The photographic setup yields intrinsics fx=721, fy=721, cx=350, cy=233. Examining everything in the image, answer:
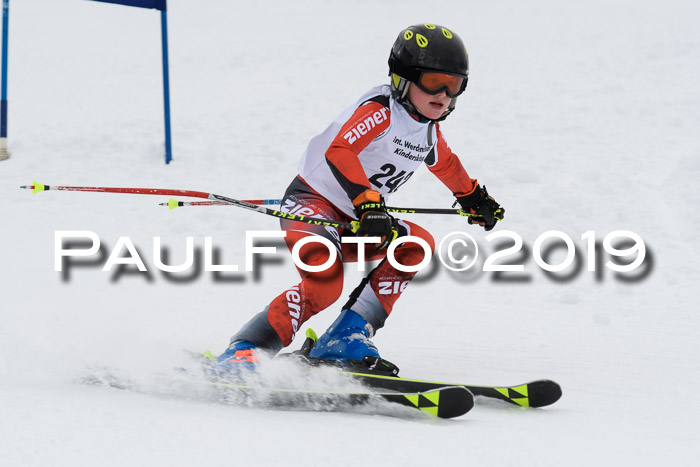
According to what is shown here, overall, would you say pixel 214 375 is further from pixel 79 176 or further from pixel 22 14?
pixel 22 14

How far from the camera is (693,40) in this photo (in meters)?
12.1

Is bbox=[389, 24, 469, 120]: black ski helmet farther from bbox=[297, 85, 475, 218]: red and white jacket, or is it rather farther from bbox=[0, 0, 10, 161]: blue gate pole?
bbox=[0, 0, 10, 161]: blue gate pole

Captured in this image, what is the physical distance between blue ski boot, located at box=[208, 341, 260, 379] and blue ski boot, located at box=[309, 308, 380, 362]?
1.40 feet

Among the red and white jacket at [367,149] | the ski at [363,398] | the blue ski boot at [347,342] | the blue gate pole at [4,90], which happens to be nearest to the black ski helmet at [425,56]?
the red and white jacket at [367,149]

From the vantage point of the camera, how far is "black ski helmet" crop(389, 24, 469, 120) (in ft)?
11.4

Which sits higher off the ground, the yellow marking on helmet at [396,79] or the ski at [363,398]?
the yellow marking on helmet at [396,79]

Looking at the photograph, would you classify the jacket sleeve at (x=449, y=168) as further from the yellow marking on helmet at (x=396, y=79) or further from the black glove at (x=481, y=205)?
the yellow marking on helmet at (x=396, y=79)

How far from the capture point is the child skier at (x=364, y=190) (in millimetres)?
3359

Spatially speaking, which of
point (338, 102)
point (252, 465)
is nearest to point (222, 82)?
point (338, 102)

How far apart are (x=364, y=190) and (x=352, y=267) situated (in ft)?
10.7

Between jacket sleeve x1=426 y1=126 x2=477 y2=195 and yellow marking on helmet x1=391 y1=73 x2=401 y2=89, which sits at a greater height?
yellow marking on helmet x1=391 y1=73 x2=401 y2=89

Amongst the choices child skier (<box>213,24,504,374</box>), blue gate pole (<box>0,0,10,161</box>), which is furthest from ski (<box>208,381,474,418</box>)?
blue gate pole (<box>0,0,10,161</box>)

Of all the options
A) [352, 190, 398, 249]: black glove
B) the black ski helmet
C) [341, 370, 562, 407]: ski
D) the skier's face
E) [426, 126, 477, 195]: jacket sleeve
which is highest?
the black ski helmet

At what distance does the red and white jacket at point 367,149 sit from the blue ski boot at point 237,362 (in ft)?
2.77
